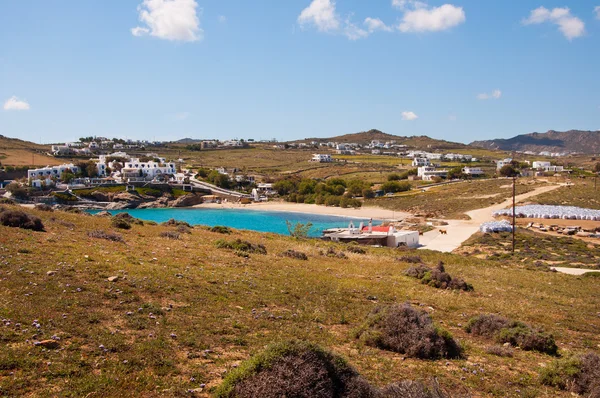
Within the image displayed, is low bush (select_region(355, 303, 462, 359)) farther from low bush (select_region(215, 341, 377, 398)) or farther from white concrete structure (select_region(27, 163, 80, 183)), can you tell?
white concrete structure (select_region(27, 163, 80, 183))

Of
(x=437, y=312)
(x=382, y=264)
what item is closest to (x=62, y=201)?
(x=382, y=264)

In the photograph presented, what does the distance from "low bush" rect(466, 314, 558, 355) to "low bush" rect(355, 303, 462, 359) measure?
215cm

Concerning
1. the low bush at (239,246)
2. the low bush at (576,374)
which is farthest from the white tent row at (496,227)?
the low bush at (576,374)

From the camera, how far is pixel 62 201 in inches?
3903

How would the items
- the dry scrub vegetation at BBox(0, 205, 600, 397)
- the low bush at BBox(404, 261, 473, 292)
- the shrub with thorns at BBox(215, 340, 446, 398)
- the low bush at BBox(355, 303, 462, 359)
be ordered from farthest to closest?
the low bush at BBox(404, 261, 473, 292) → the low bush at BBox(355, 303, 462, 359) → the dry scrub vegetation at BBox(0, 205, 600, 397) → the shrub with thorns at BBox(215, 340, 446, 398)

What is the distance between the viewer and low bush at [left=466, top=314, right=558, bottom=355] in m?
10.6

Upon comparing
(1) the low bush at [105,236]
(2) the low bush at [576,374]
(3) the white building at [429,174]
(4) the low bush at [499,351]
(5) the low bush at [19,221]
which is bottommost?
(3) the white building at [429,174]

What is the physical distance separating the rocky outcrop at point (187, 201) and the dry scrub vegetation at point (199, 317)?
93.2 m

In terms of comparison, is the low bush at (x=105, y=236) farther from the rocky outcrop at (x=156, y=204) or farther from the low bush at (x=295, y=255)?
the rocky outcrop at (x=156, y=204)

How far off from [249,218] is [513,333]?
76.8m

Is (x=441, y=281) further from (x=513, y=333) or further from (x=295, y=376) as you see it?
(x=295, y=376)

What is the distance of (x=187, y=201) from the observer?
11100cm

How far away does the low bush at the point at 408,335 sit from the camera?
9164mm

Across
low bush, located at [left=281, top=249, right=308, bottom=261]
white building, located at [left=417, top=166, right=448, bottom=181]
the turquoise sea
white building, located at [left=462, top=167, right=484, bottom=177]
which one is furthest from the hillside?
low bush, located at [left=281, top=249, right=308, bottom=261]
